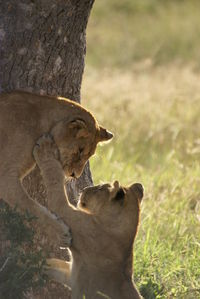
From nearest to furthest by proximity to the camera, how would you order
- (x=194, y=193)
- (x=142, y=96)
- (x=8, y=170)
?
(x=8, y=170) < (x=194, y=193) < (x=142, y=96)

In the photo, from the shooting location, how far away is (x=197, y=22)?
22.6 meters

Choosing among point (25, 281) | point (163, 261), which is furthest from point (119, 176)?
point (25, 281)

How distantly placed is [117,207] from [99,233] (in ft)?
0.68

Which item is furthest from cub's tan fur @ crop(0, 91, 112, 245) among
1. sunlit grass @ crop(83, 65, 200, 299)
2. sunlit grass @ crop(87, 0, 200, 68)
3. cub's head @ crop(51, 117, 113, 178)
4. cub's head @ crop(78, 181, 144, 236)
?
sunlit grass @ crop(87, 0, 200, 68)

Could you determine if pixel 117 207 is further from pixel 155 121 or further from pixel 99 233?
pixel 155 121

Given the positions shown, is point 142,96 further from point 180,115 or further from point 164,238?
point 164,238

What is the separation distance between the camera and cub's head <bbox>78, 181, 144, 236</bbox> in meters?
5.15

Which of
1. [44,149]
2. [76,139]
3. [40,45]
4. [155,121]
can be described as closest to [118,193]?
[76,139]

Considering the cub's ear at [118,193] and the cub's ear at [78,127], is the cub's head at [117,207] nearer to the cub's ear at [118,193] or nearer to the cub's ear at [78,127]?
the cub's ear at [118,193]

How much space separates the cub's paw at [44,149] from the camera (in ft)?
16.7

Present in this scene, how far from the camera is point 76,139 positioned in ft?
A: 17.2

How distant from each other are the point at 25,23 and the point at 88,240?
4.86ft

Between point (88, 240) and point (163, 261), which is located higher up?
point (88, 240)

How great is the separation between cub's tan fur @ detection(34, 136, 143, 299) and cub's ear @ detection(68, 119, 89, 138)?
175mm
